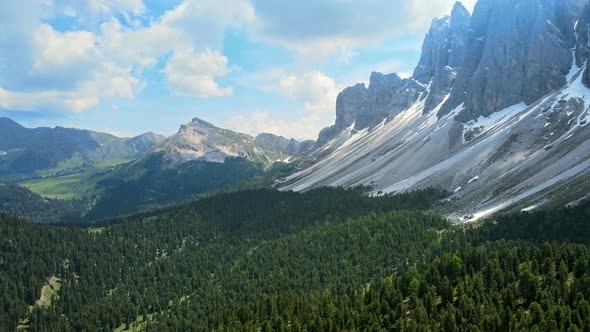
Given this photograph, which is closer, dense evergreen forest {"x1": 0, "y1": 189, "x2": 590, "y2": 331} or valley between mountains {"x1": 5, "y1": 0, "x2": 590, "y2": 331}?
dense evergreen forest {"x1": 0, "y1": 189, "x2": 590, "y2": 331}

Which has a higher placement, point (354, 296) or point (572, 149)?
point (572, 149)

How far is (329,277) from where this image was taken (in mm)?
130875

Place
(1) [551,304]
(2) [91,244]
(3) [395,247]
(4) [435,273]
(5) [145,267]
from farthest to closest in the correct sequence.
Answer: (2) [91,244], (5) [145,267], (3) [395,247], (4) [435,273], (1) [551,304]

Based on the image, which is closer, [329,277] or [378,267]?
[378,267]

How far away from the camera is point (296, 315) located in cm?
9900

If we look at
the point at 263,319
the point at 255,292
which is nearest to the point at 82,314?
the point at 255,292

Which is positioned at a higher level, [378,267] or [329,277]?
[378,267]

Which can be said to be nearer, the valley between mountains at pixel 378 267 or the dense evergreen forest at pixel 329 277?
the dense evergreen forest at pixel 329 277

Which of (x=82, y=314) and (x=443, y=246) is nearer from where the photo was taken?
(x=443, y=246)

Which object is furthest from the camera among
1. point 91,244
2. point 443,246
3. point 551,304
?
point 91,244

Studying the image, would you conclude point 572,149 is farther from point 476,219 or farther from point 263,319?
point 263,319

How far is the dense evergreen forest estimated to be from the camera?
82.6 meters

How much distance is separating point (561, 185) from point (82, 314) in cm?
15620

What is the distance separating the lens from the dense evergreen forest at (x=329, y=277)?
82562 millimetres
